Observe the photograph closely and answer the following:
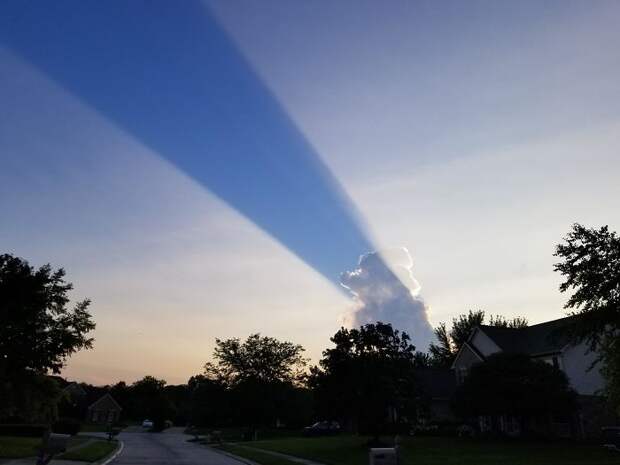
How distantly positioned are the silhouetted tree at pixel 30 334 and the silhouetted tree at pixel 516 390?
2560 centimetres

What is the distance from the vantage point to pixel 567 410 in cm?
3641

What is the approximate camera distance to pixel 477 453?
29109 millimetres

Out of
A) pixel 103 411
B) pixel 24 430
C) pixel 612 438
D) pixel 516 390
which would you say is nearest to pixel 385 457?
pixel 612 438

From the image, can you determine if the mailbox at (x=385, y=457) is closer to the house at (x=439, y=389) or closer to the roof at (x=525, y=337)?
the roof at (x=525, y=337)

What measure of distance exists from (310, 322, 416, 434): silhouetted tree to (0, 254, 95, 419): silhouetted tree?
51.1 ft

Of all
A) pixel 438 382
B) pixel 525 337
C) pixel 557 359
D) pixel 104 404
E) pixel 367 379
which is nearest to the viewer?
pixel 367 379

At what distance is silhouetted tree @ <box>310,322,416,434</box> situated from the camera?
34.9 meters

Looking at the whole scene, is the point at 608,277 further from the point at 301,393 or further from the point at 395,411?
the point at 301,393

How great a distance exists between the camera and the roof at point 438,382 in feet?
186

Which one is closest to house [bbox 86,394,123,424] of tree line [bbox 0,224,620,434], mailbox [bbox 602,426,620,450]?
tree line [bbox 0,224,620,434]

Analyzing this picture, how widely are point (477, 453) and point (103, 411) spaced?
86.0 metres

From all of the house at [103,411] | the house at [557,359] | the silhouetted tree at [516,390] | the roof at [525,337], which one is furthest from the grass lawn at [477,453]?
the house at [103,411]

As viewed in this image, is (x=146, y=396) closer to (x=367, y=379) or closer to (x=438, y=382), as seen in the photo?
(x=438, y=382)

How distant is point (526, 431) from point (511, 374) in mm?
6223
